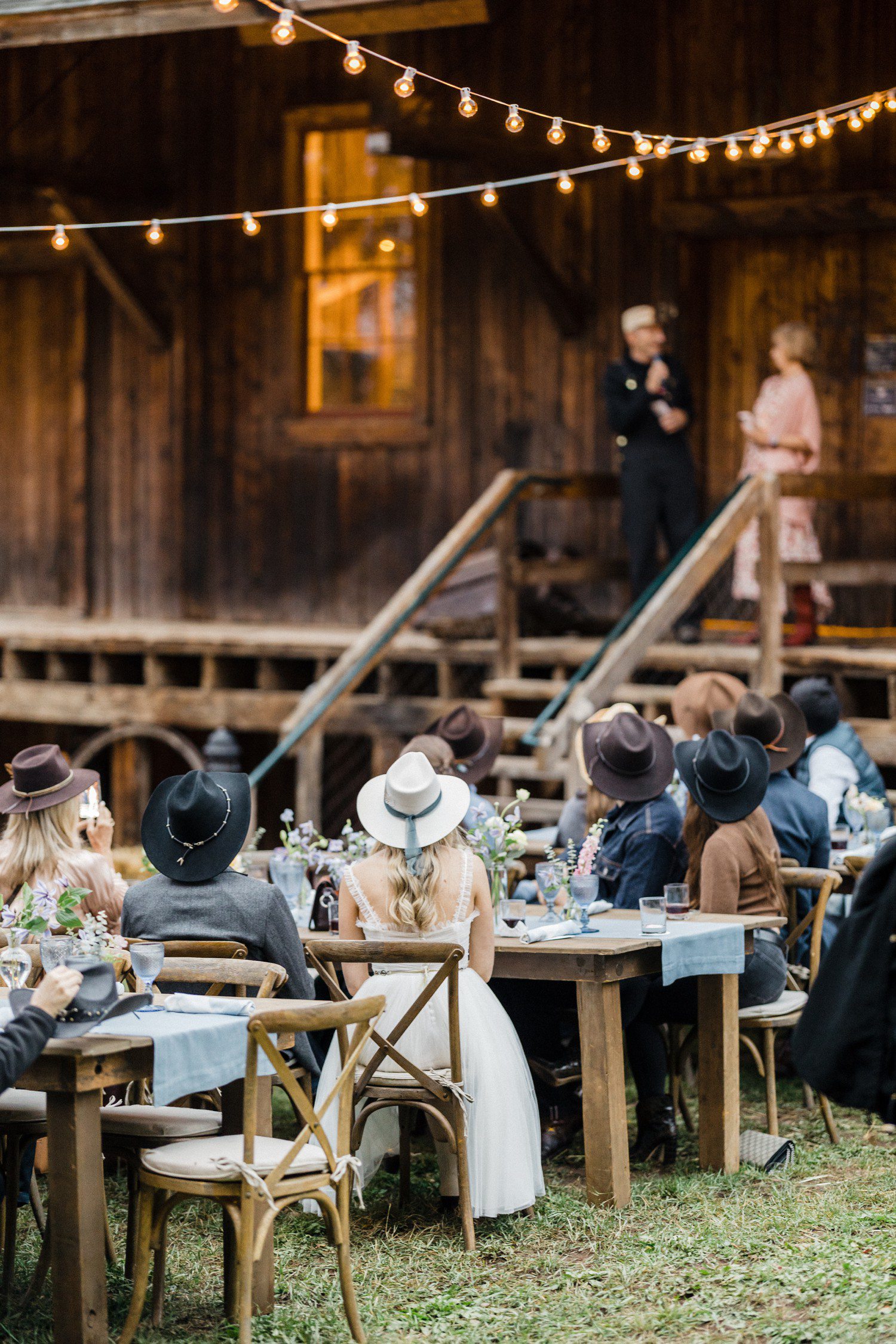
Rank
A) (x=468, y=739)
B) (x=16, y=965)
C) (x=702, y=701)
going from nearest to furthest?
(x=16, y=965), (x=702, y=701), (x=468, y=739)

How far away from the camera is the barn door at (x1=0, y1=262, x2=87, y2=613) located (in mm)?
13188

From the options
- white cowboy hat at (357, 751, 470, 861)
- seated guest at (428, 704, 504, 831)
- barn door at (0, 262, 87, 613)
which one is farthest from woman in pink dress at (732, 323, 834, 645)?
barn door at (0, 262, 87, 613)

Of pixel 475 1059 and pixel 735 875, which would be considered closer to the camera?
pixel 475 1059

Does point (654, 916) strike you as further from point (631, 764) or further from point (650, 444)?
point (650, 444)

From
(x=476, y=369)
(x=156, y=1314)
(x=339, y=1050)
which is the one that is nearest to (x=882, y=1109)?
(x=339, y=1050)

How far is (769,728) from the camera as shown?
261 inches

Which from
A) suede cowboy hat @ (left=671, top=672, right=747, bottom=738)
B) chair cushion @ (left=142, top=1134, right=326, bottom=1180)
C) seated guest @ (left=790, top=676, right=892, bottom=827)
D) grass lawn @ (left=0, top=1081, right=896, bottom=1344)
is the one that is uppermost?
suede cowboy hat @ (left=671, top=672, right=747, bottom=738)

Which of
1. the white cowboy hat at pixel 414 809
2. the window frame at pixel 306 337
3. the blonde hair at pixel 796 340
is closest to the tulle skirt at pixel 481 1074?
the white cowboy hat at pixel 414 809

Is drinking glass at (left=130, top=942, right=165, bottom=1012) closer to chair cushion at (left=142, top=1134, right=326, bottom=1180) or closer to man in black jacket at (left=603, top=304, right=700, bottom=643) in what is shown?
chair cushion at (left=142, top=1134, right=326, bottom=1180)

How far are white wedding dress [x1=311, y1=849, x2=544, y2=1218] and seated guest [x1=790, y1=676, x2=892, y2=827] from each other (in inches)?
110

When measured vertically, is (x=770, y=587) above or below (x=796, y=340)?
below

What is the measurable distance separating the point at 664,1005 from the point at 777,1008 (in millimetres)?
384

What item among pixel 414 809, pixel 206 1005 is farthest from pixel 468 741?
pixel 206 1005

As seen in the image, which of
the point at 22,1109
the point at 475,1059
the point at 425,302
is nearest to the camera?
the point at 22,1109
